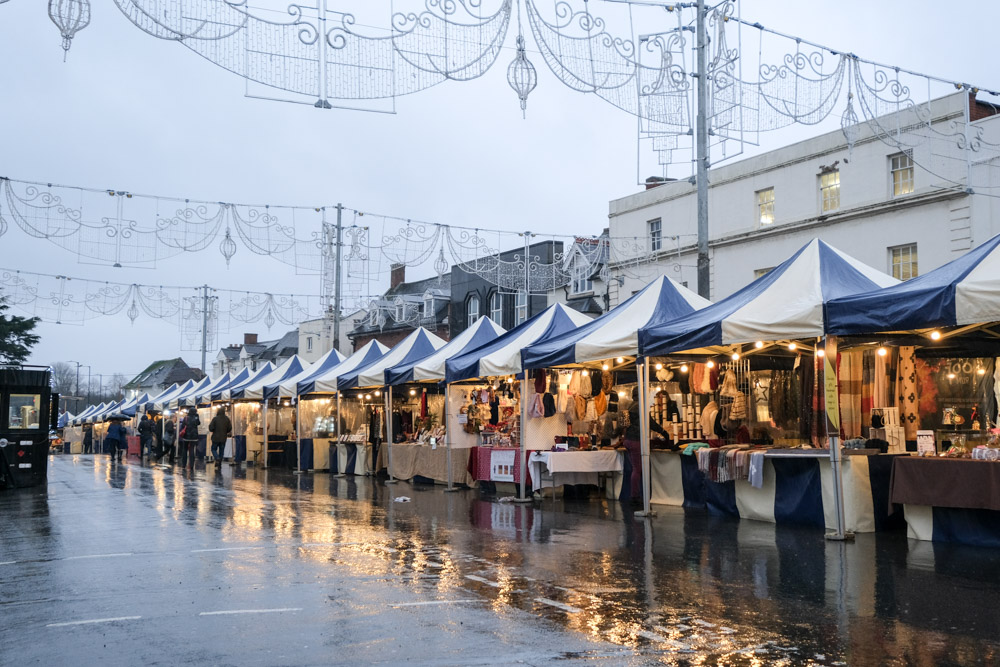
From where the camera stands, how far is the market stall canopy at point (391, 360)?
23281mm

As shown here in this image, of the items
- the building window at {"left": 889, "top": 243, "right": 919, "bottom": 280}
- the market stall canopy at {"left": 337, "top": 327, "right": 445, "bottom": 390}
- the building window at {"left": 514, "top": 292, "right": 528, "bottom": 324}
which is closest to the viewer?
the market stall canopy at {"left": 337, "top": 327, "right": 445, "bottom": 390}

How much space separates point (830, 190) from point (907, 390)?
632 inches

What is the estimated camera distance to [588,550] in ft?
35.4

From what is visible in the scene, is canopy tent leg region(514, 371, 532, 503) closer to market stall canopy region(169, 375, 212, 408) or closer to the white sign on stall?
the white sign on stall

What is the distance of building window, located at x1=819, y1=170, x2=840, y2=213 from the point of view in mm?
28953

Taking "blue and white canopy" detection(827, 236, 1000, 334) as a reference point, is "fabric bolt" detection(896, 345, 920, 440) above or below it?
below

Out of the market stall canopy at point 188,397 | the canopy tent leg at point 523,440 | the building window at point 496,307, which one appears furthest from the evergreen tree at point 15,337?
the canopy tent leg at point 523,440

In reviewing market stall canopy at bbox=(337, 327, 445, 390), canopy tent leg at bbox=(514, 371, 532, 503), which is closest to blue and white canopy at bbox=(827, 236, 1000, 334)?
canopy tent leg at bbox=(514, 371, 532, 503)

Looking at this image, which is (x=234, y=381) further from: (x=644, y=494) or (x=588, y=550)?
(x=588, y=550)

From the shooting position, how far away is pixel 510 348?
59.5 feet

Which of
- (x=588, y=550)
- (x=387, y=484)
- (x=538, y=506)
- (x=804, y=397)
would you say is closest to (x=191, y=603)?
(x=588, y=550)

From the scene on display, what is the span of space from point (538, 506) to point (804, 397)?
4.87 metres

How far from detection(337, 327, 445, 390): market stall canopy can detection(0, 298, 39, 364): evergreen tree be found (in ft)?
93.8

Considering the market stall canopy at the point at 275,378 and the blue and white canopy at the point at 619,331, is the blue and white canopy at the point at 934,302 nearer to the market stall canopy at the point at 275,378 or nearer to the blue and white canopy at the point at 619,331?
the blue and white canopy at the point at 619,331
